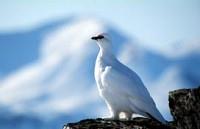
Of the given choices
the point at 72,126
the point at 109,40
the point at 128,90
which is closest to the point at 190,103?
the point at 72,126

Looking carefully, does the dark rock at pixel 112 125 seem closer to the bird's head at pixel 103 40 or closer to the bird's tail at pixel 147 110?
the bird's tail at pixel 147 110

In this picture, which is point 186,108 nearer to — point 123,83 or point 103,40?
point 123,83

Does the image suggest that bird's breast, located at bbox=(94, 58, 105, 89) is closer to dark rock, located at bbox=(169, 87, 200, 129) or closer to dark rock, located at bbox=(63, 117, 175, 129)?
dark rock, located at bbox=(63, 117, 175, 129)

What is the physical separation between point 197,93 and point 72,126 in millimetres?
2420

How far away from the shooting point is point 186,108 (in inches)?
557

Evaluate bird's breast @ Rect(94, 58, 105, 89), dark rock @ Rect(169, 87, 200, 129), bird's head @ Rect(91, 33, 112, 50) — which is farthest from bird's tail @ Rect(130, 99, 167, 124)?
dark rock @ Rect(169, 87, 200, 129)

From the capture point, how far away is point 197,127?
1398 cm

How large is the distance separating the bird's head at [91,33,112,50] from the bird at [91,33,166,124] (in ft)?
2.26

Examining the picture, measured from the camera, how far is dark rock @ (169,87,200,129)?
14031 millimetres

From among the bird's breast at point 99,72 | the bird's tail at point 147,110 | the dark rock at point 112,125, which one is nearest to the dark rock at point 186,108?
the dark rock at point 112,125

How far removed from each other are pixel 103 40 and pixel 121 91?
1816mm

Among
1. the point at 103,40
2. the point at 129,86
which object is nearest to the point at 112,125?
the point at 129,86

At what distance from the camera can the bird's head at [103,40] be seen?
63.0ft

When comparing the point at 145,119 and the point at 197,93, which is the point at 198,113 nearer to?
the point at 197,93
